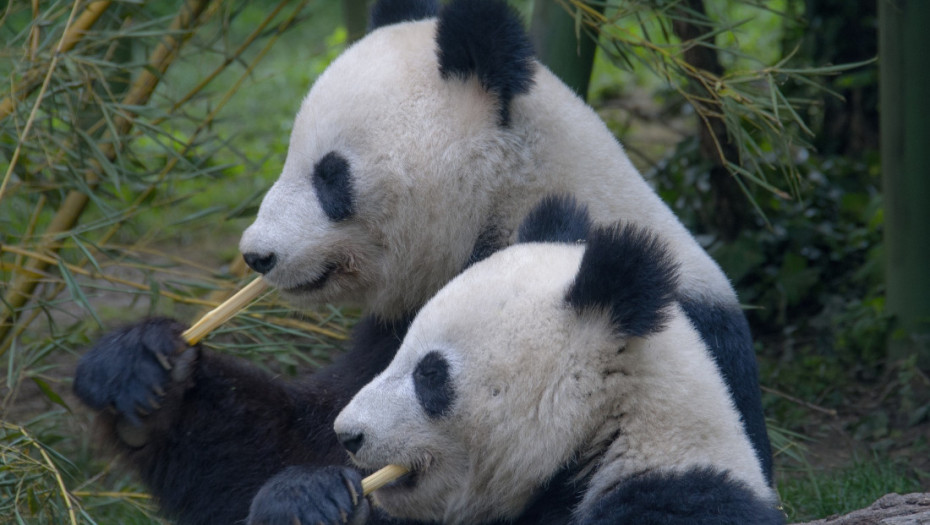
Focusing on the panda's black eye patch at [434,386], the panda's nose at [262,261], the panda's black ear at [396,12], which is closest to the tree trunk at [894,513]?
the panda's black eye patch at [434,386]

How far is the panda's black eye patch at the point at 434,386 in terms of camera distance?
2.43 m

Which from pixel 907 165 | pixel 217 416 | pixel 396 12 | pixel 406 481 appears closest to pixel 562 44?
pixel 396 12

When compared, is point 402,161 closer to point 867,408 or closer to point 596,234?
point 596,234

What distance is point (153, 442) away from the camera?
3.05 metres

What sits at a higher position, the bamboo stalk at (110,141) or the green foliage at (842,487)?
the bamboo stalk at (110,141)

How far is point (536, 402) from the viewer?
2.41 meters

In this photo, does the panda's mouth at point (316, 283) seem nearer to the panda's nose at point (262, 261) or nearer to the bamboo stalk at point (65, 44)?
the panda's nose at point (262, 261)

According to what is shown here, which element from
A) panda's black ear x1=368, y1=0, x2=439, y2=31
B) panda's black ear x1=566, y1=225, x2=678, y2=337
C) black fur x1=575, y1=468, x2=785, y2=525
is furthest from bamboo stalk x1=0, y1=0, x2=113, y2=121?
black fur x1=575, y1=468, x2=785, y2=525

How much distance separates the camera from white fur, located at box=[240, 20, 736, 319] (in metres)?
2.95

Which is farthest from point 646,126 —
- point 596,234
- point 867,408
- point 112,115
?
point 596,234

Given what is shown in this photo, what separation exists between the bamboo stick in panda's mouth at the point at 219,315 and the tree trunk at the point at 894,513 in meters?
1.68

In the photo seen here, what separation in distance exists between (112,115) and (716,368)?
2900 mm

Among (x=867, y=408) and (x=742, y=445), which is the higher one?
(x=742, y=445)

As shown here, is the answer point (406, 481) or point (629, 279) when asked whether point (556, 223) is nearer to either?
point (629, 279)
